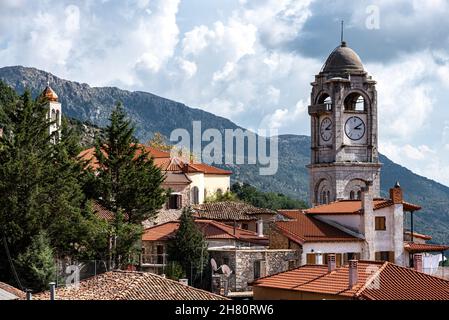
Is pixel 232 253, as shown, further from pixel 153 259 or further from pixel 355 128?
pixel 355 128

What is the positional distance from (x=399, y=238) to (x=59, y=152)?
1911 cm

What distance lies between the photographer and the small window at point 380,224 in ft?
173

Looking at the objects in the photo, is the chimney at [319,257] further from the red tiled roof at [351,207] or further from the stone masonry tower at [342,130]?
the stone masonry tower at [342,130]

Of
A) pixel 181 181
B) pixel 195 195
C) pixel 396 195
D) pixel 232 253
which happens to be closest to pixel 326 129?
pixel 195 195

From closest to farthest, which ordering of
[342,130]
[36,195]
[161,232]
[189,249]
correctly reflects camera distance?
[36,195] → [189,249] → [161,232] → [342,130]

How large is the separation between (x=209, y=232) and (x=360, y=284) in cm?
2293

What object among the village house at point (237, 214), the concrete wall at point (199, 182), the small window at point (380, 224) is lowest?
the small window at point (380, 224)

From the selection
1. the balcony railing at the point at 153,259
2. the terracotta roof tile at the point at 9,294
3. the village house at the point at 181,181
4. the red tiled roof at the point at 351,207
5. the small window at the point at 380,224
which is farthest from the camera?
the village house at the point at 181,181

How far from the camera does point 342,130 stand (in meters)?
78.9

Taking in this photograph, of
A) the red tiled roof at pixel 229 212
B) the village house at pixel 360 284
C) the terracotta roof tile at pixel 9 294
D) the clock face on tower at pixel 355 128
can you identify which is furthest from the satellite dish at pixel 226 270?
the clock face on tower at pixel 355 128

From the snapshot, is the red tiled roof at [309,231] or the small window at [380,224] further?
the small window at [380,224]

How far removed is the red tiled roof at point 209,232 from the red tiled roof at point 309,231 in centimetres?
162

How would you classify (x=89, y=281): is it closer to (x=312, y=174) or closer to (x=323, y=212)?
(x=323, y=212)

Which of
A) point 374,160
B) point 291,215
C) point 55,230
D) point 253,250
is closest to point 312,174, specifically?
point 374,160
